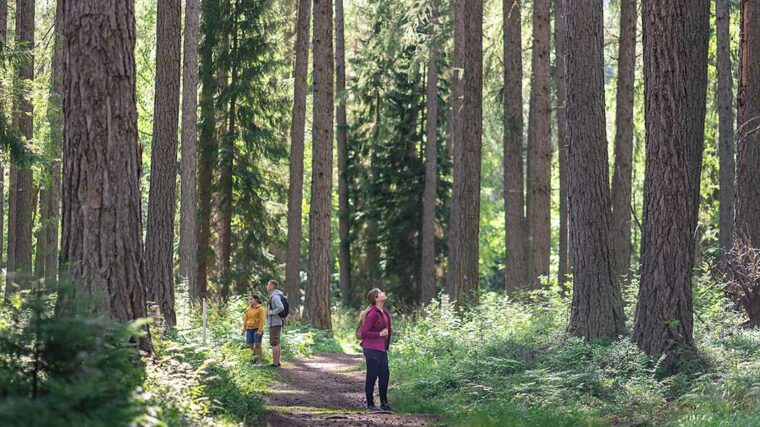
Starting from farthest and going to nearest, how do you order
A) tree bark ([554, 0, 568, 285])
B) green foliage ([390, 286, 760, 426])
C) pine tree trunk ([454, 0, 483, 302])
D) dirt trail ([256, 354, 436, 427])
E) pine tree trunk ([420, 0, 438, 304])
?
pine tree trunk ([420, 0, 438, 304]) → tree bark ([554, 0, 568, 285]) → pine tree trunk ([454, 0, 483, 302]) → dirt trail ([256, 354, 436, 427]) → green foliage ([390, 286, 760, 426])

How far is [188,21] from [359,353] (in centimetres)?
983

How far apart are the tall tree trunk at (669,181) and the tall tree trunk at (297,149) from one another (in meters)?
16.4

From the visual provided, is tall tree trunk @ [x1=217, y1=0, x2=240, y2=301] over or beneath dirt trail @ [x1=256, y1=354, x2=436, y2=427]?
over

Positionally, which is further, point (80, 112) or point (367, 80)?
point (367, 80)

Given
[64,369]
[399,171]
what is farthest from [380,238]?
[64,369]

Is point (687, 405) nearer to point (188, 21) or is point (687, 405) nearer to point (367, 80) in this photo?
point (188, 21)

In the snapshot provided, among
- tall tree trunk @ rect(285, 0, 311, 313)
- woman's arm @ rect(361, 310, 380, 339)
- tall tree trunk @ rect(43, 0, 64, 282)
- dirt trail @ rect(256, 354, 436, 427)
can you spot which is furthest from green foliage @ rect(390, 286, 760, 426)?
tall tree trunk @ rect(285, 0, 311, 313)

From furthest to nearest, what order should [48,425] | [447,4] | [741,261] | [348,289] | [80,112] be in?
1. [348,289]
2. [447,4]
3. [741,261]
4. [80,112]
5. [48,425]

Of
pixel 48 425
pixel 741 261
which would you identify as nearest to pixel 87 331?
pixel 48 425

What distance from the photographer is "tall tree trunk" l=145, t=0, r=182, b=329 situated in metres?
18.0

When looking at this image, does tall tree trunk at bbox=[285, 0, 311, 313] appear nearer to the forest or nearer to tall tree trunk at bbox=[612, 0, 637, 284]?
the forest

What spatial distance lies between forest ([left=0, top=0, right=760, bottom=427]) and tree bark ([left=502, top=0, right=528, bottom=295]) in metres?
0.07

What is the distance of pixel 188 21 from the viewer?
72.3ft

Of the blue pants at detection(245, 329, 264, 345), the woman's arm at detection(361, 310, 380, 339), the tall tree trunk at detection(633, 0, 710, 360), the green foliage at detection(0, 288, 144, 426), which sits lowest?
the blue pants at detection(245, 329, 264, 345)
